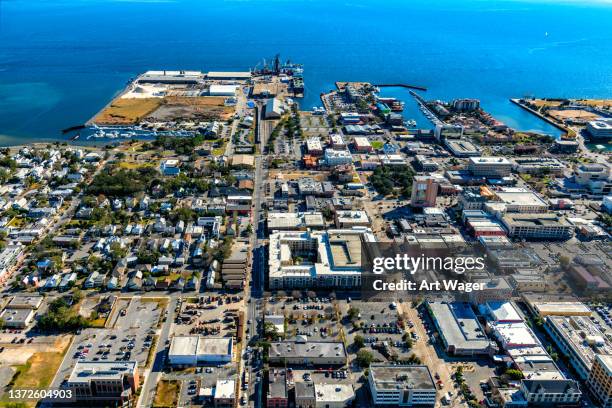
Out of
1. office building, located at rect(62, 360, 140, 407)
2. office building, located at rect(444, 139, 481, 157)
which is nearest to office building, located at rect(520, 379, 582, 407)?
office building, located at rect(62, 360, 140, 407)

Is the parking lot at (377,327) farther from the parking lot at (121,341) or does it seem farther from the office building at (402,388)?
the parking lot at (121,341)

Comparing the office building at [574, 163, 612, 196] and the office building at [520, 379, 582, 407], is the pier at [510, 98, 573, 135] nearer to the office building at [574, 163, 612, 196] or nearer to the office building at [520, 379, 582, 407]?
the office building at [574, 163, 612, 196]

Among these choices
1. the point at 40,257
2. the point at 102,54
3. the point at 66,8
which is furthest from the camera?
the point at 66,8

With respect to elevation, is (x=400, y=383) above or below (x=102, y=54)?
below

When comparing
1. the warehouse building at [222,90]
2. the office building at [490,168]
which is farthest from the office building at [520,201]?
the warehouse building at [222,90]

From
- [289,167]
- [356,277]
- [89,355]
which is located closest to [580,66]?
[289,167]

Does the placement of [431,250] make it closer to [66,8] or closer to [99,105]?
[99,105]

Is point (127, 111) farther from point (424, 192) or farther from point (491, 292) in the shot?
point (491, 292)
